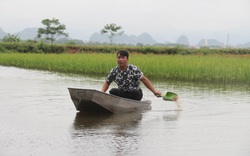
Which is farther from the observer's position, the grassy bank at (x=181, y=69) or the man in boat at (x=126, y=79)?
the grassy bank at (x=181, y=69)

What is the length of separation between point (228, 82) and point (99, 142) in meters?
9.75

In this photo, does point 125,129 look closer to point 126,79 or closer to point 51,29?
point 126,79

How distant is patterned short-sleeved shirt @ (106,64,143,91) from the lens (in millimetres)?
7363

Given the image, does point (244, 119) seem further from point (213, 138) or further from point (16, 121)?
point (16, 121)

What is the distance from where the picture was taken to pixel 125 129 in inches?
241

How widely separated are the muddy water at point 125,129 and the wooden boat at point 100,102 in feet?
0.42

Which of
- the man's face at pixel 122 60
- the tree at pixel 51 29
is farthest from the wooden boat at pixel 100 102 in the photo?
the tree at pixel 51 29

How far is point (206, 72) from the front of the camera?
48.1 feet

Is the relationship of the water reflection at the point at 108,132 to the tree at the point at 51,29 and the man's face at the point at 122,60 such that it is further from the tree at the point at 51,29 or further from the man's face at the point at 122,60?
the tree at the point at 51,29

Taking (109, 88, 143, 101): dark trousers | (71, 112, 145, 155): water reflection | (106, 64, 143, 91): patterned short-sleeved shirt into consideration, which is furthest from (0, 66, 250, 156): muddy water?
(106, 64, 143, 91): patterned short-sleeved shirt

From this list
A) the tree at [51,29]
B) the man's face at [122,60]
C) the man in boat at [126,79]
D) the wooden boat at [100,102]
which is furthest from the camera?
the tree at [51,29]

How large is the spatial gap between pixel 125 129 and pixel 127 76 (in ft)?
4.68

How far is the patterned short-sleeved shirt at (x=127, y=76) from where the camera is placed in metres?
7.36

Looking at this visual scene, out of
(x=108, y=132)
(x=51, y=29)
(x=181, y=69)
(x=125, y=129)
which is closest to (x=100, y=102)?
(x=125, y=129)
